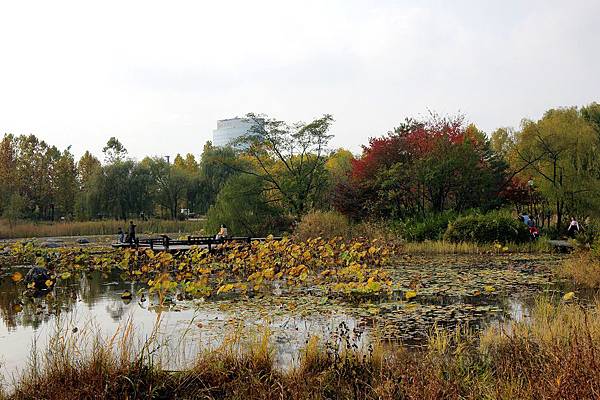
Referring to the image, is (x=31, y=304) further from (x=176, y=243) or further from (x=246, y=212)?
(x=246, y=212)

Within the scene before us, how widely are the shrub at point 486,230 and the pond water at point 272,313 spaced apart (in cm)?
607

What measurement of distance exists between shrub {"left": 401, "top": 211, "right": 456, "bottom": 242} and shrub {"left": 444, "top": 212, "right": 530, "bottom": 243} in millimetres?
642

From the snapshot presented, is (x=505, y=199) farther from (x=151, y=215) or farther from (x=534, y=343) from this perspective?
(x=151, y=215)

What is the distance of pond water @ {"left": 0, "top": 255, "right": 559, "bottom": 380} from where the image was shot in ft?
23.8

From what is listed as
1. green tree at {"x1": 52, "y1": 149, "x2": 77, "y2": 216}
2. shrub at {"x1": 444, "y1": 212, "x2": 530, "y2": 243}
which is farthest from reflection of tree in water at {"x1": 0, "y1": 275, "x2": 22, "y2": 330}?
green tree at {"x1": 52, "y1": 149, "x2": 77, "y2": 216}

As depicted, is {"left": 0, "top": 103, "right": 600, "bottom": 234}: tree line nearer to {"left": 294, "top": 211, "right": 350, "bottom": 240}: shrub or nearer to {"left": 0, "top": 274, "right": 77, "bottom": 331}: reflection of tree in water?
{"left": 294, "top": 211, "right": 350, "bottom": 240}: shrub

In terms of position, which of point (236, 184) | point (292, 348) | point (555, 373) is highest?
point (236, 184)

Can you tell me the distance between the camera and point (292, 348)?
7023mm

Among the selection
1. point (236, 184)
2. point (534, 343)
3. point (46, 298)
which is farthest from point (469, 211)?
point (534, 343)

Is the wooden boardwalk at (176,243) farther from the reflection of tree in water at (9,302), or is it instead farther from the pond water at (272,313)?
the pond water at (272,313)

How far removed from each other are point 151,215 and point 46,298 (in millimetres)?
37520

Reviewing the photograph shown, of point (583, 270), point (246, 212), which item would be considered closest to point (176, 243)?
point (246, 212)

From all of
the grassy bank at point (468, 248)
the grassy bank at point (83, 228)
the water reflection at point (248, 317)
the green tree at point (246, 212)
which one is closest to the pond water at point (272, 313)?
the water reflection at point (248, 317)

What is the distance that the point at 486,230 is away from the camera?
2025 cm
